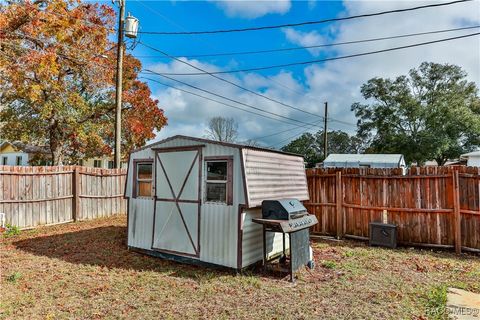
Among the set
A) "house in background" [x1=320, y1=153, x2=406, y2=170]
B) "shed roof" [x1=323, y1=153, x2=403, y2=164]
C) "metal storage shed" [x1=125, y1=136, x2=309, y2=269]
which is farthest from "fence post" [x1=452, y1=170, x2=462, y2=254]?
"shed roof" [x1=323, y1=153, x2=403, y2=164]

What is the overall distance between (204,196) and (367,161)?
69.6 ft

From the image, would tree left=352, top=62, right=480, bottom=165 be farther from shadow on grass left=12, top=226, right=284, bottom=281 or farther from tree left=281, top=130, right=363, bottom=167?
shadow on grass left=12, top=226, right=284, bottom=281

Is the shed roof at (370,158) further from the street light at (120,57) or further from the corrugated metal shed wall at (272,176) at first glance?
the corrugated metal shed wall at (272,176)

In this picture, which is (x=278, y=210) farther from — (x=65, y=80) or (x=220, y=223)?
(x=65, y=80)

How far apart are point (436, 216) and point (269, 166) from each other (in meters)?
3.94

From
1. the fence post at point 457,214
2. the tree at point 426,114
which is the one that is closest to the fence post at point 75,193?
the fence post at point 457,214

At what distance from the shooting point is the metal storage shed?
5.44m

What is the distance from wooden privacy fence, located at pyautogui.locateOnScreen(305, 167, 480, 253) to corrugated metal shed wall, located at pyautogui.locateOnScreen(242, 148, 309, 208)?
50.4 inches

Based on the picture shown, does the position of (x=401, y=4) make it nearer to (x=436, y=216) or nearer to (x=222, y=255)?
(x=436, y=216)

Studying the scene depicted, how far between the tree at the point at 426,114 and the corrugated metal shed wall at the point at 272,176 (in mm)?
22959

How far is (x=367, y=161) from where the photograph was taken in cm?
2423

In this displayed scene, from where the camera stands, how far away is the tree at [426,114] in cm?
2530

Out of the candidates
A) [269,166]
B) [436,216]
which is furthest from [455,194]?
[269,166]

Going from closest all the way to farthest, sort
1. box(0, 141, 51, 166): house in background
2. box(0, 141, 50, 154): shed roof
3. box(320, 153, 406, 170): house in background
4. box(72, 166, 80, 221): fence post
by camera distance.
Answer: box(72, 166, 80, 221): fence post
box(320, 153, 406, 170): house in background
box(0, 141, 50, 154): shed roof
box(0, 141, 51, 166): house in background
